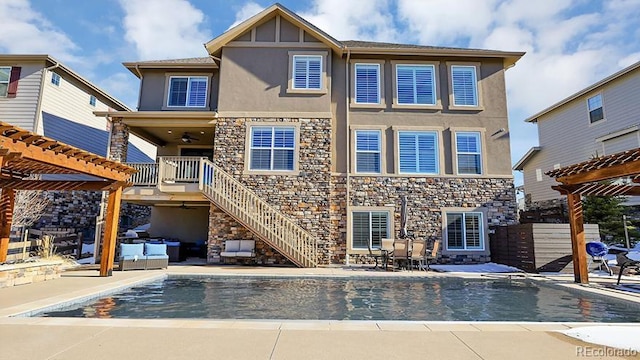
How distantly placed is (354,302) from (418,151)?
843 cm

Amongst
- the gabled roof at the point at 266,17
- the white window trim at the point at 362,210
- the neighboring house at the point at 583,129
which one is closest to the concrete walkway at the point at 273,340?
the white window trim at the point at 362,210

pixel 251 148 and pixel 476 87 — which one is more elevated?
pixel 476 87

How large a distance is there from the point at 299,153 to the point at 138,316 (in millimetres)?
8681

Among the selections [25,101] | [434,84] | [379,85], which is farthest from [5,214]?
[434,84]

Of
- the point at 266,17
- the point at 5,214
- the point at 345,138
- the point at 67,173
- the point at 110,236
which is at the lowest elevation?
the point at 110,236

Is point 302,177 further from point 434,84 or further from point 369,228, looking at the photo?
point 434,84

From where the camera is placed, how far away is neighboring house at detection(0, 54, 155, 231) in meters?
14.7

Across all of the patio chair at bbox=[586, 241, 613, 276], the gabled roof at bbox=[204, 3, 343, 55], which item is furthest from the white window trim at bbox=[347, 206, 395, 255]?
the gabled roof at bbox=[204, 3, 343, 55]

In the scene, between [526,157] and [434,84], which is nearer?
[434,84]

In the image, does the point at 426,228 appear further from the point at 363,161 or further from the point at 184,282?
the point at 184,282

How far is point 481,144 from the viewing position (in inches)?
538

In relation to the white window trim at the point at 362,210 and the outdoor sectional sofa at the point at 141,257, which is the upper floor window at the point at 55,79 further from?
the white window trim at the point at 362,210

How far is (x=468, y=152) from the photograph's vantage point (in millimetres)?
13656

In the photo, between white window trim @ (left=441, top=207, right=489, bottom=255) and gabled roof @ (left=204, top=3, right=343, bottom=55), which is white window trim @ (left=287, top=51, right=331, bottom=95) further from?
→ white window trim @ (left=441, top=207, right=489, bottom=255)
